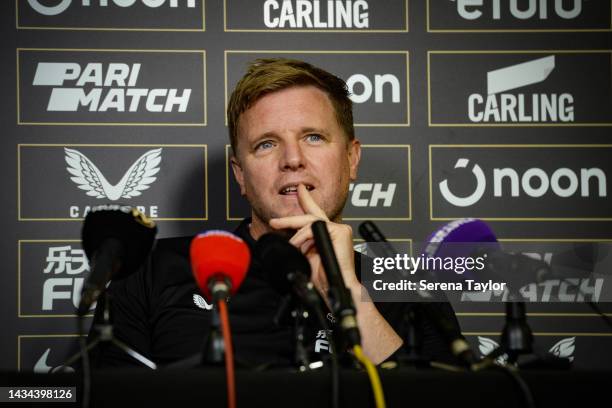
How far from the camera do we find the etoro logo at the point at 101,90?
8.46 ft

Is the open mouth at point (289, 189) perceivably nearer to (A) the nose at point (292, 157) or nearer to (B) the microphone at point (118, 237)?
(A) the nose at point (292, 157)

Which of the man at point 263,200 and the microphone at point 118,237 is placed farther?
the man at point 263,200

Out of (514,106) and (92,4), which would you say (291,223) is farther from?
(92,4)

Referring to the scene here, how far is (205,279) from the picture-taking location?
1.19 m

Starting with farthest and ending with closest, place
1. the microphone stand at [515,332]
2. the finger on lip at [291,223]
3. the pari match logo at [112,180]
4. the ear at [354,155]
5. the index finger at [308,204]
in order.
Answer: the pari match logo at [112,180] → the ear at [354,155] → the index finger at [308,204] → the finger on lip at [291,223] → the microphone stand at [515,332]

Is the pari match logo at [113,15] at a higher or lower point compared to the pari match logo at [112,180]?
higher

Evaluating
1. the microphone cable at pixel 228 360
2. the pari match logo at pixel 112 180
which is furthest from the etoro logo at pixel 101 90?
the microphone cable at pixel 228 360

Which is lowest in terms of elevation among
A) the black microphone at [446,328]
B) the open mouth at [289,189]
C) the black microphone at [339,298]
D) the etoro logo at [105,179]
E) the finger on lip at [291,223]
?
the black microphone at [446,328]

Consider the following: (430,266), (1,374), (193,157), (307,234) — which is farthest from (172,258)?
A: (1,374)

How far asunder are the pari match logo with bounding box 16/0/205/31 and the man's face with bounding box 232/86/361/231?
0.59 meters

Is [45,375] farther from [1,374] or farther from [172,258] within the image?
[172,258]

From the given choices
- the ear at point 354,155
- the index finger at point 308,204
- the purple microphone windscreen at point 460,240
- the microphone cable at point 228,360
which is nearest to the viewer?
the microphone cable at point 228,360

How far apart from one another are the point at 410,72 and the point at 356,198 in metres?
0.53

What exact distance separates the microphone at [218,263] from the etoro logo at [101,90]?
1.50m
